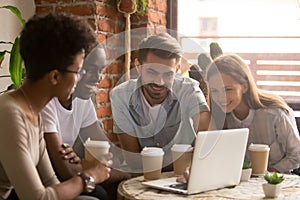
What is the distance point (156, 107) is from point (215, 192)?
0.76 meters

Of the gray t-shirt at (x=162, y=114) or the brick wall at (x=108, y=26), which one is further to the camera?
the brick wall at (x=108, y=26)

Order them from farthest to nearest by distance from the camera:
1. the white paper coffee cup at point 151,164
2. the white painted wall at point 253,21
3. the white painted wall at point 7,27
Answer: the white painted wall at point 253,21
the white painted wall at point 7,27
the white paper coffee cup at point 151,164

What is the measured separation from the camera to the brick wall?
3020 mm

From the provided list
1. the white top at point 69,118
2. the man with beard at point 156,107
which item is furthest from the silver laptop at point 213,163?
the man with beard at point 156,107

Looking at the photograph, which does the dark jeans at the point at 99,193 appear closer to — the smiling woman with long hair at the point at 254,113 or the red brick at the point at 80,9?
the smiling woman with long hair at the point at 254,113

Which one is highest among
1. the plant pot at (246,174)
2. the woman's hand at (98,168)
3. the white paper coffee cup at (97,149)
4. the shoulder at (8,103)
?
the shoulder at (8,103)

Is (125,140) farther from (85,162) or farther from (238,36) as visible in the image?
(238,36)

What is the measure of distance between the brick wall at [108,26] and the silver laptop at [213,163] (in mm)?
973

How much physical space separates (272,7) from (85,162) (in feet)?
6.65

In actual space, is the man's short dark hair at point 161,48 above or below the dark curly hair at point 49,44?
below

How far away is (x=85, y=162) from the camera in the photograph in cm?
193

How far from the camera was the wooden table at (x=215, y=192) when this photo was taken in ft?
5.99

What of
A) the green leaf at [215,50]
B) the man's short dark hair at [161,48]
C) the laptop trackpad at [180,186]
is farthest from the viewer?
the green leaf at [215,50]

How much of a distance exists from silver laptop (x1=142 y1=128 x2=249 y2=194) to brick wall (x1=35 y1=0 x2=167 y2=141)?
97cm
